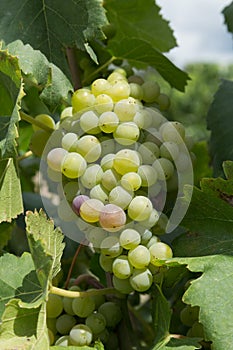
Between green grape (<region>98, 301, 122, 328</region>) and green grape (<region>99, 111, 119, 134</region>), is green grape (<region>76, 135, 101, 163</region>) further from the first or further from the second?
green grape (<region>98, 301, 122, 328</region>)

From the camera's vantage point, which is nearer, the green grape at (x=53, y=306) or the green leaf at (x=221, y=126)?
the green grape at (x=53, y=306)

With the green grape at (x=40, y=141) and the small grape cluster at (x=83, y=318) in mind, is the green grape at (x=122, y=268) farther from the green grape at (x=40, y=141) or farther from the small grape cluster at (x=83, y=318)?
the green grape at (x=40, y=141)

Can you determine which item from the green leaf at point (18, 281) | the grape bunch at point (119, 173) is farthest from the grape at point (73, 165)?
the green leaf at point (18, 281)

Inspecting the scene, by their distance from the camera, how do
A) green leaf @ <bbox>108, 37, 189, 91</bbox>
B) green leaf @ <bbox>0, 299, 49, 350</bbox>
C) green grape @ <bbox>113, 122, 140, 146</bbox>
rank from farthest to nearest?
green leaf @ <bbox>108, 37, 189, 91</bbox> < green grape @ <bbox>113, 122, 140, 146</bbox> < green leaf @ <bbox>0, 299, 49, 350</bbox>

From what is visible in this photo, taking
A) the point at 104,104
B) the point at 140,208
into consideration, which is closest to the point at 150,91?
the point at 104,104

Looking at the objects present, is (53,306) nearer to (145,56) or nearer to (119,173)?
(119,173)

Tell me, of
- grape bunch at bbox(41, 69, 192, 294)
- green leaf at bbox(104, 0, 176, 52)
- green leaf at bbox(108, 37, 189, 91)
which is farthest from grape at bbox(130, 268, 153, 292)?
green leaf at bbox(104, 0, 176, 52)

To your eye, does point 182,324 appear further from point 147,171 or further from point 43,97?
point 43,97
